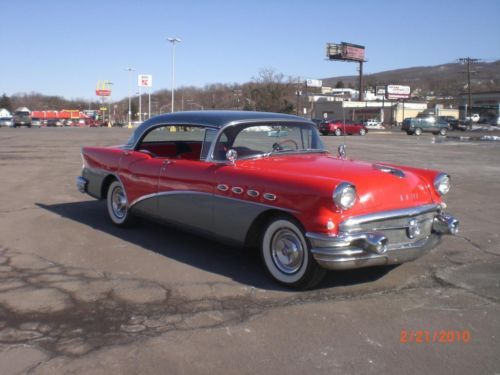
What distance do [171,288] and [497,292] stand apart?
277cm

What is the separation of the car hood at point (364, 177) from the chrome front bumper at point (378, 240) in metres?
0.10

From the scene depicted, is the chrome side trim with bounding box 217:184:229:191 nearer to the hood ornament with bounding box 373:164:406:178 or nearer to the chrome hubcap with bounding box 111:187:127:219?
the hood ornament with bounding box 373:164:406:178

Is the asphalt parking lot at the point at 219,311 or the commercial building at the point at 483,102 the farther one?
the commercial building at the point at 483,102

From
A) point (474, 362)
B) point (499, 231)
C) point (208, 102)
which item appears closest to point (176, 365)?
A: point (474, 362)

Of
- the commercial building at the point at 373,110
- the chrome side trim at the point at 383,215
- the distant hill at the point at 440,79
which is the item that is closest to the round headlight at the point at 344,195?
the chrome side trim at the point at 383,215

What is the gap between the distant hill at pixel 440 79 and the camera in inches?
5266

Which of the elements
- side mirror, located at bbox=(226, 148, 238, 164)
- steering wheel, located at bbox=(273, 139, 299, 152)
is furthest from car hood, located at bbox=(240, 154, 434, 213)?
steering wheel, located at bbox=(273, 139, 299, 152)

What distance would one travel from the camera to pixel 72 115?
113 m

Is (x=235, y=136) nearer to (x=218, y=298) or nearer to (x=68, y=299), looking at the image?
(x=218, y=298)

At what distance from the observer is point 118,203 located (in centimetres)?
671

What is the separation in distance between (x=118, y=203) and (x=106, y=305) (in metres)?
2.83

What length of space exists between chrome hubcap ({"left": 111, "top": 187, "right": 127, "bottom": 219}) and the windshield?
6.43 ft

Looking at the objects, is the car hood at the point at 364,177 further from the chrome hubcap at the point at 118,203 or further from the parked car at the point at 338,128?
the parked car at the point at 338,128

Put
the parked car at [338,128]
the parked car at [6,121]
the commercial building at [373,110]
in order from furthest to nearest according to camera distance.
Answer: the commercial building at [373,110] < the parked car at [6,121] < the parked car at [338,128]
